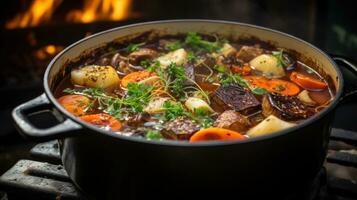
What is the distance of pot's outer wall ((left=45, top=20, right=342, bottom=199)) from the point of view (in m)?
1.79

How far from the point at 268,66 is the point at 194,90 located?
0.62 m

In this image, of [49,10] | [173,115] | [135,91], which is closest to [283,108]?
[173,115]

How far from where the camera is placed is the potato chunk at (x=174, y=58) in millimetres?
3037

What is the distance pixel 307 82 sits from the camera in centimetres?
283

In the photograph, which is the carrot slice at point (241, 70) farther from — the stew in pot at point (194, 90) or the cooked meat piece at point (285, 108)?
the cooked meat piece at point (285, 108)

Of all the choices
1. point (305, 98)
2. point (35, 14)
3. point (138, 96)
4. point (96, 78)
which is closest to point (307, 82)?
point (305, 98)

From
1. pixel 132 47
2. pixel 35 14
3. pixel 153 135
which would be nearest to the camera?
pixel 153 135

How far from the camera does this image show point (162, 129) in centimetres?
226

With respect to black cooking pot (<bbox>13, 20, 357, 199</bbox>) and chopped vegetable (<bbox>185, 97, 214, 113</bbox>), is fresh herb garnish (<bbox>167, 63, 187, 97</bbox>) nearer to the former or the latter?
chopped vegetable (<bbox>185, 97, 214, 113</bbox>)

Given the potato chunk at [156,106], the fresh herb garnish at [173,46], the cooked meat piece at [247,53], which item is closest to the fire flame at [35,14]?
the fresh herb garnish at [173,46]

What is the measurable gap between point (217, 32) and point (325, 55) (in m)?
0.95

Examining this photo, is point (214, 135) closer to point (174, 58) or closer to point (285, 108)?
point (285, 108)

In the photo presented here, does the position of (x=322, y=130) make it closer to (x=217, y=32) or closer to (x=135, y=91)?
(x=135, y=91)

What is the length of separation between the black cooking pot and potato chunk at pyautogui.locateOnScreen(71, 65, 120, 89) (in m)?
0.57
